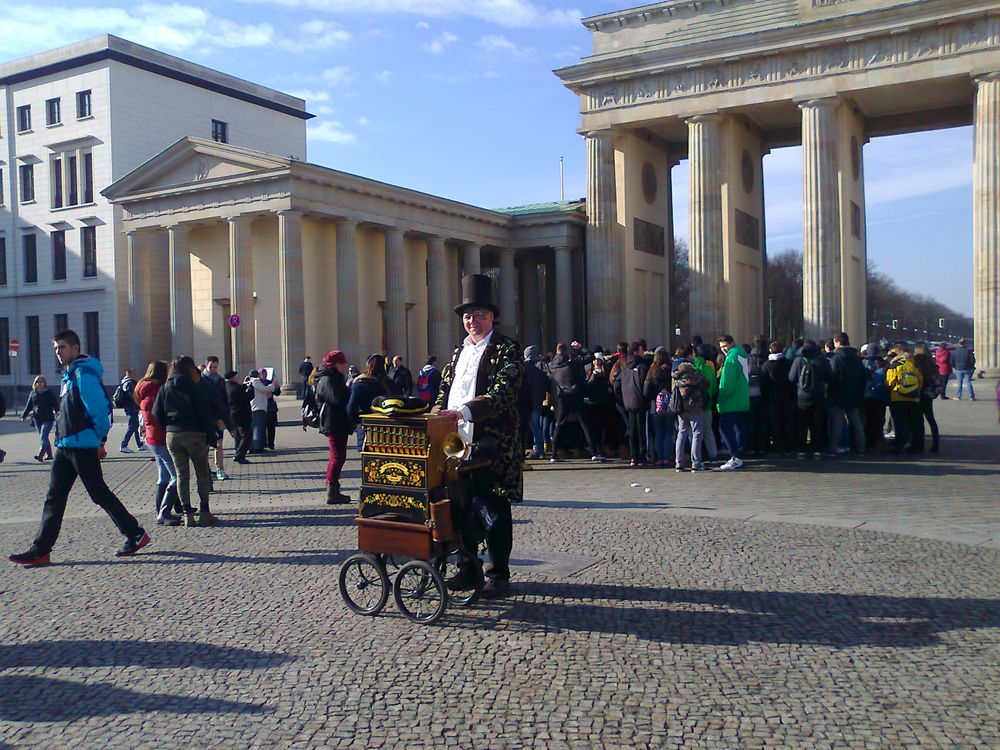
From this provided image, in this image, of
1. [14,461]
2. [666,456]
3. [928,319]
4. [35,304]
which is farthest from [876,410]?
[928,319]

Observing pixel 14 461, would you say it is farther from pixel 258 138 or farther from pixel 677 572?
pixel 258 138

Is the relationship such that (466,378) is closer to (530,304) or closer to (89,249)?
(530,304)

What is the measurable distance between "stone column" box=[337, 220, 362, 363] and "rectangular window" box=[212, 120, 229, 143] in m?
19.5

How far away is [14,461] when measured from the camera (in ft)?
59.8

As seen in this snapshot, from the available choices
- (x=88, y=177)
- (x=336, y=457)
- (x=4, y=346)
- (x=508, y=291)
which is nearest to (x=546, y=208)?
(x=508, y=291)

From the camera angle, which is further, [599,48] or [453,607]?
[599,48]

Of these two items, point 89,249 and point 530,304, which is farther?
point 530,304

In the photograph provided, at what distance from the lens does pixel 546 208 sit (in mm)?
46625

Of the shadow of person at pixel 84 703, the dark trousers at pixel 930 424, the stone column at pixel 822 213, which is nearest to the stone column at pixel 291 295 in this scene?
the stone column at pixel 822 213

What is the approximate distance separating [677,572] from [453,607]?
190 cm

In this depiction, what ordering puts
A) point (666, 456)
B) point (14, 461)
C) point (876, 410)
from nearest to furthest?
point (666, 456) < point (876, 410) < point (14, 461)

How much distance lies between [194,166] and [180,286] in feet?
16.0

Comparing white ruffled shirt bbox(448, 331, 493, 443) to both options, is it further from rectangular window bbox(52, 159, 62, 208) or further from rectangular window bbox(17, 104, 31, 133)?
rectangular window bbox(17, 104, 31, 133)

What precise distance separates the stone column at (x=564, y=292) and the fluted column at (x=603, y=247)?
269cm
